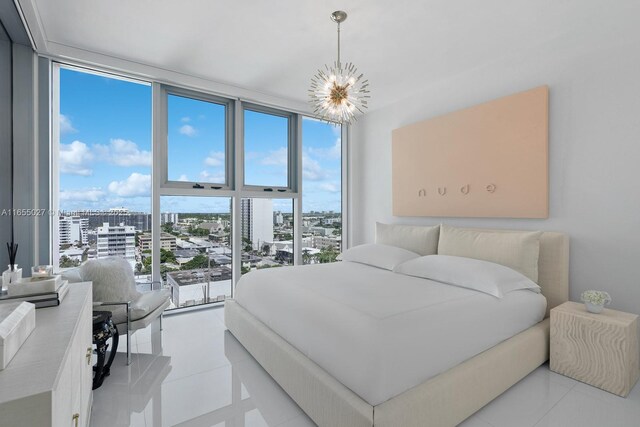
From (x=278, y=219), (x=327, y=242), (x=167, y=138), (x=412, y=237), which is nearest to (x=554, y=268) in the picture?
(x=412, y=237)

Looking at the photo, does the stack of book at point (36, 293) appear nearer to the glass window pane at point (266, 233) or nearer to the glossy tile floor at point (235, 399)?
the glossy tile floor at point (235, 399)

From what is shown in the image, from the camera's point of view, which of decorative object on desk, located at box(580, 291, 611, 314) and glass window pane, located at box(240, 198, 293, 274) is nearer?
decorative object on desk, located at box(580, 291, 611, 314)

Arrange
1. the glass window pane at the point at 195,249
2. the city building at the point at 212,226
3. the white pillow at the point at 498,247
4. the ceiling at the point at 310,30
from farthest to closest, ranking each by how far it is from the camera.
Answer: the city building at the point at 212,226, the glass window pane at the point at 195,249, the white pillow at the point at 498,247, the ceiling at the point at 310,30

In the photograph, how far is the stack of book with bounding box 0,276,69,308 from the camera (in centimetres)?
147

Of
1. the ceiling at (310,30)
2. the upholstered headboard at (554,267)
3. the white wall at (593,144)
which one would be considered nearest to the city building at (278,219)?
the ceiling at (310,30)

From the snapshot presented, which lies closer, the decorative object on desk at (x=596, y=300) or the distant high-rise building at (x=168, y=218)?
the decorative object on desk at (x=596, y=300)

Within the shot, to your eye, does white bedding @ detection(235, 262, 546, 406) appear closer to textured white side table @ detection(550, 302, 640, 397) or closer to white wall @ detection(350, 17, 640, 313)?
textured white side table @ detection(550, 302, 640, 397)

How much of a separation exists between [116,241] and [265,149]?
220 centimetres

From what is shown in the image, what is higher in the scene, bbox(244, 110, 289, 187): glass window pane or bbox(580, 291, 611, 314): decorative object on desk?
bbox(244, 110, 289, 187): glass window pane

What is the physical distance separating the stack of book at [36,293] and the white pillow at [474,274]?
2.58m

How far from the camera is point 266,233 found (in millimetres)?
4473

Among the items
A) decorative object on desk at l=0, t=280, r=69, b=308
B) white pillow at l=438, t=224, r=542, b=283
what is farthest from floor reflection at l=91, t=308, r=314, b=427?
white pillow at l=438, t=224, r=542, b=283

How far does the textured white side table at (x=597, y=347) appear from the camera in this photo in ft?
6.72

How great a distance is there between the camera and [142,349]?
8.88 feet
